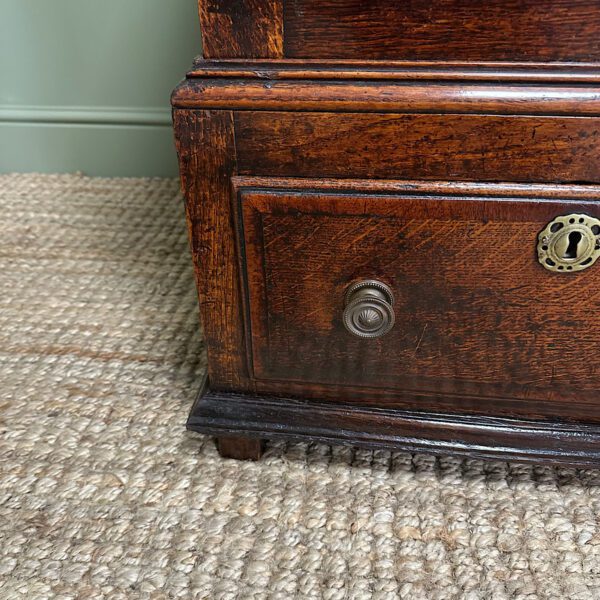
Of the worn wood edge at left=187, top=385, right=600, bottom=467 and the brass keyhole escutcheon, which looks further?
the worn wood edge at left=187, top=385, right=600, bottom=467

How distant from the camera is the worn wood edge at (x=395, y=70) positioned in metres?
0.53

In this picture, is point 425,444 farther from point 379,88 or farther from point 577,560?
point 379,88

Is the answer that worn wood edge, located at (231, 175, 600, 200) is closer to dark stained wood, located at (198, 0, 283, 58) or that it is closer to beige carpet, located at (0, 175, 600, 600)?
dark stained wood, located at (198, 0, 283, 58)

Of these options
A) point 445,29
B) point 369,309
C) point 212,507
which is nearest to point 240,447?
point 212,507

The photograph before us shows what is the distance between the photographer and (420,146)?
56 centimetres

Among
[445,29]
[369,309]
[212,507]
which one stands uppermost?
[445,29]

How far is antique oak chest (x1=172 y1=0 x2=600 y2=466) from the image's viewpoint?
53 centimetres

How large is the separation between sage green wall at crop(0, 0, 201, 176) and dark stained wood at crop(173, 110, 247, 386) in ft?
2.44

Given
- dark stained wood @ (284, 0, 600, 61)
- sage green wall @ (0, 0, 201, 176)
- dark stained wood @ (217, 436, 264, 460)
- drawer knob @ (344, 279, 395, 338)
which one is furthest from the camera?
sage green wall @ (0, 0, 201, 176)

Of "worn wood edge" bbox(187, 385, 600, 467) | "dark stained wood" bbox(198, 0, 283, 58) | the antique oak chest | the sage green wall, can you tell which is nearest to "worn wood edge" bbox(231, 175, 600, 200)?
the antique oak chest

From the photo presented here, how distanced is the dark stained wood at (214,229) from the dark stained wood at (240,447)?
7 centimetres

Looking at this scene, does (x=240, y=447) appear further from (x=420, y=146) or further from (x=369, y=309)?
(x=420, y=146)

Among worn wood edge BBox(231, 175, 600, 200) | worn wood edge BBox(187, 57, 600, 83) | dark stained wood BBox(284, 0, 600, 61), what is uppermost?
dark stained wood BBox(284, 0, 600, 61)

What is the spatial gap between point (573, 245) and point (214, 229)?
0.32 metres
